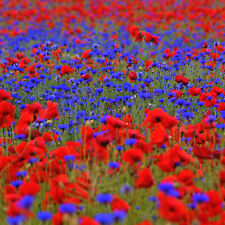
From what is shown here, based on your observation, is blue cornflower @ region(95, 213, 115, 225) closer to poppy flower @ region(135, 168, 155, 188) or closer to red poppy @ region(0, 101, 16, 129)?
poppy flower @ region(135, 168, 155, 188)

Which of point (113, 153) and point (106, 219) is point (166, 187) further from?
point (113, 153)

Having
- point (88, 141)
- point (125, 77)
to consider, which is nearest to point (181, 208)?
point (88, 141)

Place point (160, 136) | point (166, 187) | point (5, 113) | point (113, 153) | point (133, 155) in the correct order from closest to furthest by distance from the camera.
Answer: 1. point (166, 187)
2. point (133, 155)
3. point (160, 136)
4. point (5, 113)
5. point (113, 153)

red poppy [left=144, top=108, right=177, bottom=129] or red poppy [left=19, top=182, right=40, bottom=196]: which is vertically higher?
red poppy [left=144, top=108, right=177, bottom=129]

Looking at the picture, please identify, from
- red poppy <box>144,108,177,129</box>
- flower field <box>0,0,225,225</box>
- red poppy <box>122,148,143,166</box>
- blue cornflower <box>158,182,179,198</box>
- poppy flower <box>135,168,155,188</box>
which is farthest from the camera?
red poppy <box>144,108,177,129</box>

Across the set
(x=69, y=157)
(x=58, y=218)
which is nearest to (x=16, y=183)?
(x=69, y=157)

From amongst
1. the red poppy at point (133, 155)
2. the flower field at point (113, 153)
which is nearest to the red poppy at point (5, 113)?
the flower field at point (113, 153)

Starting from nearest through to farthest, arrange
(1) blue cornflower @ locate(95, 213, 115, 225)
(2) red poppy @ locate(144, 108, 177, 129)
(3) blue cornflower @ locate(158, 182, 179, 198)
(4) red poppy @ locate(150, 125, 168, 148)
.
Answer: (1) blue cornflower @ locate(95, 213, 115, 225), (3) blue cornflower @ locate(158, 182, 179, 198), (4) red poppy @ locate(150, 125, 168, 148), (2) red poppy @ locate(144, 108, 177, 129)

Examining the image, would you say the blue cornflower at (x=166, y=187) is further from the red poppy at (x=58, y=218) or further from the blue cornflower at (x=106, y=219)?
the red poppy at (x=58, y=218)

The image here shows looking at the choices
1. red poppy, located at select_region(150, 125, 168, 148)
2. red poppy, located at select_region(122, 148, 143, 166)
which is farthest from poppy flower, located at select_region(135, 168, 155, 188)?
red poppy, located at select_region(150, 125, 168, 148)

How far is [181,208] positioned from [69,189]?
61 cm

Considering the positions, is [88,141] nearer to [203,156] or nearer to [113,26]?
[203,156]

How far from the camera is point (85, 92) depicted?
14.6 ft

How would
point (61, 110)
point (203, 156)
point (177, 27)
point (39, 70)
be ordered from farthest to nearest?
1. point (177, 27)
2. point (39, 70)
3. point (61, 110)
4. point (203, 156)
